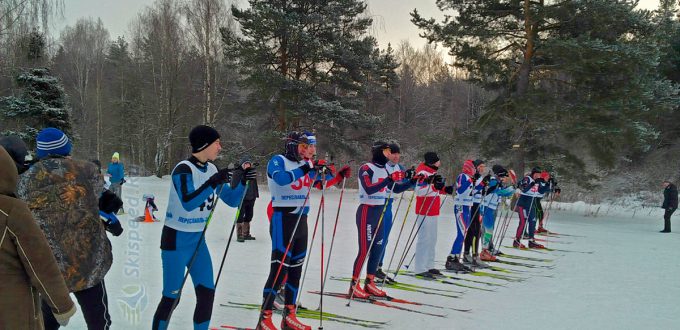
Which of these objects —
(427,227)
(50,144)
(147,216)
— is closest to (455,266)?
(427,227)

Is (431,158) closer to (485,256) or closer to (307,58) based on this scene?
(485,256)

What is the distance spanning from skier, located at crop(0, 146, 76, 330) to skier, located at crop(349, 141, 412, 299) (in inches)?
149

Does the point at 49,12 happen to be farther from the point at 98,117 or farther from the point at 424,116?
the point at 424,116

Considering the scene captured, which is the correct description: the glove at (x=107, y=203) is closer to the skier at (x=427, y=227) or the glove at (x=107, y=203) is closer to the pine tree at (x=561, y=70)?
the skier at (x=427, y=227)

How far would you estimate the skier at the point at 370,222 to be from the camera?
5.60 meters

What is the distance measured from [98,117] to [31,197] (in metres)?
31.8

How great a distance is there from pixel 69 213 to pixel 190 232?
2.65ft

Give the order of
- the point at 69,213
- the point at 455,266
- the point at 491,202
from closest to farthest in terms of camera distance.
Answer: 1. the point at 69,213
2. the point at 455,266
3. the point at 491,202

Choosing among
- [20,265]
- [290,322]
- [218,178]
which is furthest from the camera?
[290,322]

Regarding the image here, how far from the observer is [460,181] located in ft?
24.9

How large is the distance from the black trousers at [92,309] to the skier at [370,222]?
3.04 meters

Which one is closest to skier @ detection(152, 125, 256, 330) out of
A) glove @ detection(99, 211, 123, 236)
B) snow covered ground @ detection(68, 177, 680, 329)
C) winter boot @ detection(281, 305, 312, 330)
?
glove @ detection(99, 211, 123, 236)

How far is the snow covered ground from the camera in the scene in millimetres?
4777

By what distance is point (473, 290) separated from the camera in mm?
6395
